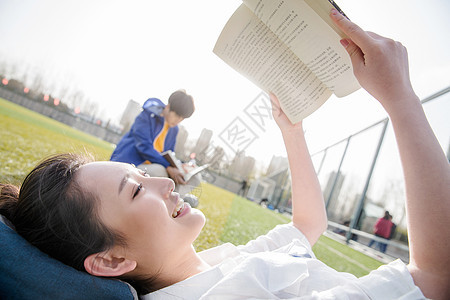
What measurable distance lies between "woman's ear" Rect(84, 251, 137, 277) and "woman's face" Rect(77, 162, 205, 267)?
37 mm

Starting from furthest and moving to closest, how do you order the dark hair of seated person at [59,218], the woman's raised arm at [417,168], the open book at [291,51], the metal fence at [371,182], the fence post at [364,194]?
the fence post at [364,194], the metal fence at [371,182], the open book at [291,51], the dark hair of seated person at [59,218], the woman's raised arm at [417,168]

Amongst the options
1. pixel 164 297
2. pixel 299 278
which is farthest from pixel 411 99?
pixel 164 297

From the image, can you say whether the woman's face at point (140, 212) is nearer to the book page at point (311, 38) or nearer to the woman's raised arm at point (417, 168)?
the woman's raised arm at point (417, 168)

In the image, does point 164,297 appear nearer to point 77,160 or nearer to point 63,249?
point 63,249

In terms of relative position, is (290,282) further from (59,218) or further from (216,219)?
(216,219)

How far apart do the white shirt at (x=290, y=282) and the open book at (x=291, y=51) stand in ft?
2.37

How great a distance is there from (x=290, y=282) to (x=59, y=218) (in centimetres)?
83

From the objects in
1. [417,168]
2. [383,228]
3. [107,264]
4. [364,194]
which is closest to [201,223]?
[107,264]

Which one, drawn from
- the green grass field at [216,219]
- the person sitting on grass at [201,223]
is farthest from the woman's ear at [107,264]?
the green grass field at [216,219]

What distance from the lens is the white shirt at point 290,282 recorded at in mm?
644

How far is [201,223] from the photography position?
106cm

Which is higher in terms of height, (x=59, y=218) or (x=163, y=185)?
(x=163, y=185)

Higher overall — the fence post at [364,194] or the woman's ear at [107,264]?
the fence post at [364,194]

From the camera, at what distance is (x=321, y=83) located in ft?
3.88
